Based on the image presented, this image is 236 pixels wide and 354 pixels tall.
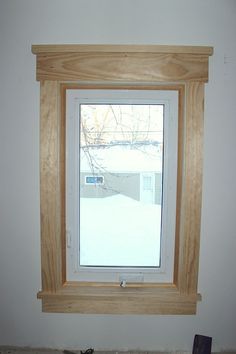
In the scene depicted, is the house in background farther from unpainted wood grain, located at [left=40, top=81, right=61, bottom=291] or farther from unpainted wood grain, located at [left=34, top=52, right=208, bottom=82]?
unpainted wood grain, located at [left=34, top=52, right=208, bottom=82]

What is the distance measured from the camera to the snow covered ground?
1.43m

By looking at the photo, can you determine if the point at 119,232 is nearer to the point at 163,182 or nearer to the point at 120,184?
the point at 120,184

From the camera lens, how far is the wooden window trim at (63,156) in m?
1.29

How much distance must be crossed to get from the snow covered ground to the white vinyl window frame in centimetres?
4

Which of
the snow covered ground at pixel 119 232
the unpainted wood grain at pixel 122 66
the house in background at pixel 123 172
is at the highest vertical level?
the unpainted wood grain at pixel 122 66

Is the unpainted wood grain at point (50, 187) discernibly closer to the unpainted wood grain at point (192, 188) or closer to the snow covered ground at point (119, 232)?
the snow covered ground at point (119, 232)

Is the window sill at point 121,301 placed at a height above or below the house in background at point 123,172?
below

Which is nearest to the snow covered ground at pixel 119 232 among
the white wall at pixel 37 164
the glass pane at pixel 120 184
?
the glass pane at pixel 120 184

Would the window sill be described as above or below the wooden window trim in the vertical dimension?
below

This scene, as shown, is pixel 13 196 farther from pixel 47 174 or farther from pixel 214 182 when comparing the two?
pixel 214 182

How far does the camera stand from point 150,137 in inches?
54.9

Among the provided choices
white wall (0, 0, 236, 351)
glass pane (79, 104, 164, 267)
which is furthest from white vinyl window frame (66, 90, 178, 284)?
white wall (0, 0, 236, 351)

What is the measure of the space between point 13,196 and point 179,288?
1.16 metres

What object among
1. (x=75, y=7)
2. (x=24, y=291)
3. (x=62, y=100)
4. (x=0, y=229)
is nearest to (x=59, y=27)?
(x=75, y=7)
